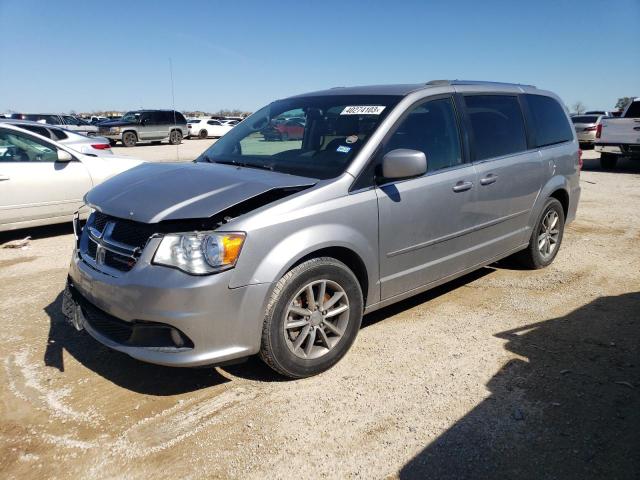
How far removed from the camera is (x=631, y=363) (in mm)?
3447

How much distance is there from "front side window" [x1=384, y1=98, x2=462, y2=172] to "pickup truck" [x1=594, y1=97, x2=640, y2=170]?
11835 millimetres

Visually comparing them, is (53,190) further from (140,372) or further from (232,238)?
(232,238)

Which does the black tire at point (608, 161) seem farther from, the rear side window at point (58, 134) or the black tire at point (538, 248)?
the rear side window at point (58, 134)

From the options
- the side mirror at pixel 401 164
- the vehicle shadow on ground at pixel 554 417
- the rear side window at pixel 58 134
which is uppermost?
the rear side window at pixel 58 134

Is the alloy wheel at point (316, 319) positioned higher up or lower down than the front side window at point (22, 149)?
lower down

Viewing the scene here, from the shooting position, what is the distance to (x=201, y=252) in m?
2.81

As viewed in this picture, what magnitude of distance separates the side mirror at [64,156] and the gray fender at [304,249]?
514cm

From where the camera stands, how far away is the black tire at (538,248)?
17.2 ft

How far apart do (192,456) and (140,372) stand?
100cm

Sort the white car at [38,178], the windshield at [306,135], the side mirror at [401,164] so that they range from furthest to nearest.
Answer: the white car at [38,178] → the windshield at [306,135] → the side mirror at [401,164]

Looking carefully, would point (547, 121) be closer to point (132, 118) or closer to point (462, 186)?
point (462, 186)

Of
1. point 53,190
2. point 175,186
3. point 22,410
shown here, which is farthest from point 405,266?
point 53,190

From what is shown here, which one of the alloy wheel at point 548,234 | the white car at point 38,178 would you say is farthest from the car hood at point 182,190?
the white car at point 38,178

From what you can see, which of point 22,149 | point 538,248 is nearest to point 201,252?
point 538,248
